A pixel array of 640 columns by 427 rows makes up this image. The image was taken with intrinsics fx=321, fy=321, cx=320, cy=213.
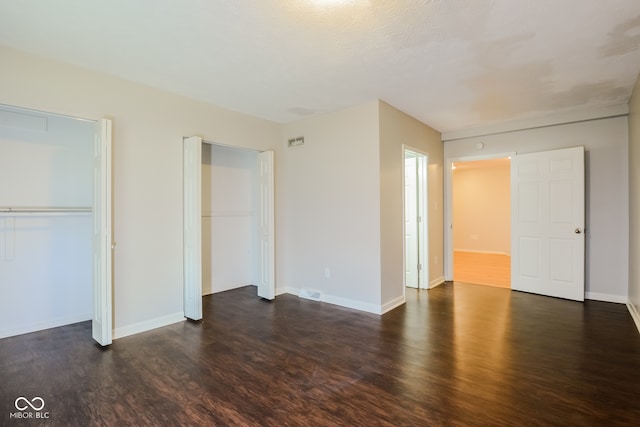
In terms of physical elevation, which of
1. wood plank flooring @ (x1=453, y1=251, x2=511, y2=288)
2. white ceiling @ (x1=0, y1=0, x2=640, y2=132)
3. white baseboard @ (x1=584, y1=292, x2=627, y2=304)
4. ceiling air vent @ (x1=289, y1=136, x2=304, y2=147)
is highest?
white ceiling @ (x1=0, y1=0, x2=640, y2=132)

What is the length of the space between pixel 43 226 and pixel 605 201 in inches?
266

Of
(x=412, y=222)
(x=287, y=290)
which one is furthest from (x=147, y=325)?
(x=412, y=222)

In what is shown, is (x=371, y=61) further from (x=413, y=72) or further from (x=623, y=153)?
(x=623, y=153)

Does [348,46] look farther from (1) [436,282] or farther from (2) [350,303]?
(1) [436,282]

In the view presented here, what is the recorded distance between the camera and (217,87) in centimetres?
341

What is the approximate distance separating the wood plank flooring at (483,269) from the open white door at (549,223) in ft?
2.00

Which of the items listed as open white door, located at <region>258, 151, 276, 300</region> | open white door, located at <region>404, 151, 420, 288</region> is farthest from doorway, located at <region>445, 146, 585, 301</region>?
open white door, located at <region>258, 151, 276, 300</region>

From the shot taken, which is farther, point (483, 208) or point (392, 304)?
point (483, 208)

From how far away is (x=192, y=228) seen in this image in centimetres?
358

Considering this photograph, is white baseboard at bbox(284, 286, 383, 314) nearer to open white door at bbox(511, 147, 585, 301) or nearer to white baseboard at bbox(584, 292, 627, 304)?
open white door at bbox(511, 147, 585, 301)

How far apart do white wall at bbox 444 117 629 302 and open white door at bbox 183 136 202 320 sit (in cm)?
488

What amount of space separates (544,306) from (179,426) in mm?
4296

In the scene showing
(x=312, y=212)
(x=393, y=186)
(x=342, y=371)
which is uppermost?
(x=393, y=186)

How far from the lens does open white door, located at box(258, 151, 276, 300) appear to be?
443 cm
